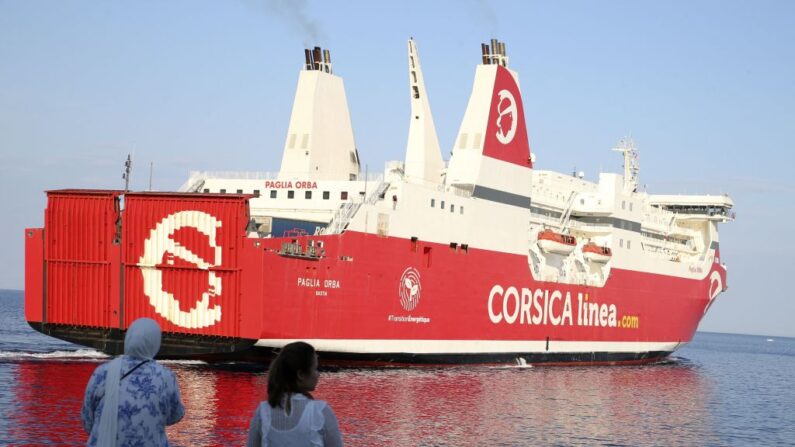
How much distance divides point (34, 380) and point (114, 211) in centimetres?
504

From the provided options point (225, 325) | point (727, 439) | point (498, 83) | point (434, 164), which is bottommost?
point (727, 439)

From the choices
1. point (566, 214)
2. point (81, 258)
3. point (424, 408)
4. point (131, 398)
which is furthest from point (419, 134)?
point (131, 398)

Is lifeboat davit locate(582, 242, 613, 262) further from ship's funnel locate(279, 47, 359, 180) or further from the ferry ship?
ship's funnel locate(279, 47, 359, 180)

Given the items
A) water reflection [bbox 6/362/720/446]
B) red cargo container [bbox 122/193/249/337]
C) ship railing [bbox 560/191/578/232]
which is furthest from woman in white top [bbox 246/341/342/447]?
ship railing [bbox 560/191/578/232]

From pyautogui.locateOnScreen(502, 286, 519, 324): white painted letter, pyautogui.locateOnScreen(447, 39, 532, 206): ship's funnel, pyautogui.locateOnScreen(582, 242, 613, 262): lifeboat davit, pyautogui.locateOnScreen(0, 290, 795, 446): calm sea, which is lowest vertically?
pyautogui.locateOnScreen(0, 290, 795, 446): calm sea

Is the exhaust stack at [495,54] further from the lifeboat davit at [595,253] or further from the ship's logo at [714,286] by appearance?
the ship's logo at [714,286]

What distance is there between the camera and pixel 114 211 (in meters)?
26.5

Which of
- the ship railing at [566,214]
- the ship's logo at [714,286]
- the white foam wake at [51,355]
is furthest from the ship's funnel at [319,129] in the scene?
the ship's logo at [714,286]

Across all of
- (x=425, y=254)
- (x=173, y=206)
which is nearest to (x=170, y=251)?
(x=173, y=206)

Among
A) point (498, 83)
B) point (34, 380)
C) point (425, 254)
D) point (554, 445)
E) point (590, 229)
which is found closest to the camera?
point (554, 445)

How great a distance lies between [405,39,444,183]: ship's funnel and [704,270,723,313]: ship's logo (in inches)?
765

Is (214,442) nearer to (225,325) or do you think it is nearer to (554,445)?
(554,445)

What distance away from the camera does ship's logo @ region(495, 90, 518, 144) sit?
34531mm

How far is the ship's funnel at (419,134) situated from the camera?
34.4 metres
